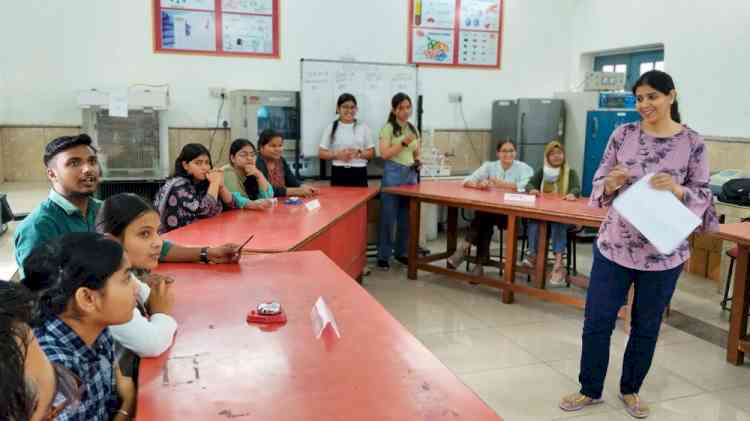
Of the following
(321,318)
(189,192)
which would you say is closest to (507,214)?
(189,192)

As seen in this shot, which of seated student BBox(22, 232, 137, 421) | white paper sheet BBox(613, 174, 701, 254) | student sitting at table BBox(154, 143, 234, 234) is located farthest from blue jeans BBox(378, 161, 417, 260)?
seated student BBox(22, 232, 137, 421)

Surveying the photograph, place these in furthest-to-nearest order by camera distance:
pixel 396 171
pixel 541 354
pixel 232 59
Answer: pixel 232 59, pixel 396 171, pixel 541 354

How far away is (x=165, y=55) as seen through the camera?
5551 millimetres

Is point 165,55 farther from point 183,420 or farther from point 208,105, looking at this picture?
point 183,420

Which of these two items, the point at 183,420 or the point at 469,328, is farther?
the point at 469,328

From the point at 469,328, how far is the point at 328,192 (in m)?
1.60

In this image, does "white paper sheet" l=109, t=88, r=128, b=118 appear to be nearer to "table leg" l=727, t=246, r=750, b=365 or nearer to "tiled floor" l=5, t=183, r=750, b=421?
"tiled floor" l=5, t=183, r=750, b=421

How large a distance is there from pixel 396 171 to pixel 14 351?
4420 millimetres

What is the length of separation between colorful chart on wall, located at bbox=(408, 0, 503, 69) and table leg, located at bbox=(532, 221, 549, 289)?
9.77 feet

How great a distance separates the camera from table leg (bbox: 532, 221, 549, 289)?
4.05 metres

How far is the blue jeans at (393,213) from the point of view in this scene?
5102mm

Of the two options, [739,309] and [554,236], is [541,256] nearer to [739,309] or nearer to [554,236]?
[554,236]

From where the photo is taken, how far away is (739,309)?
3.17m

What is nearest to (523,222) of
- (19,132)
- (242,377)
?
(242,377)
